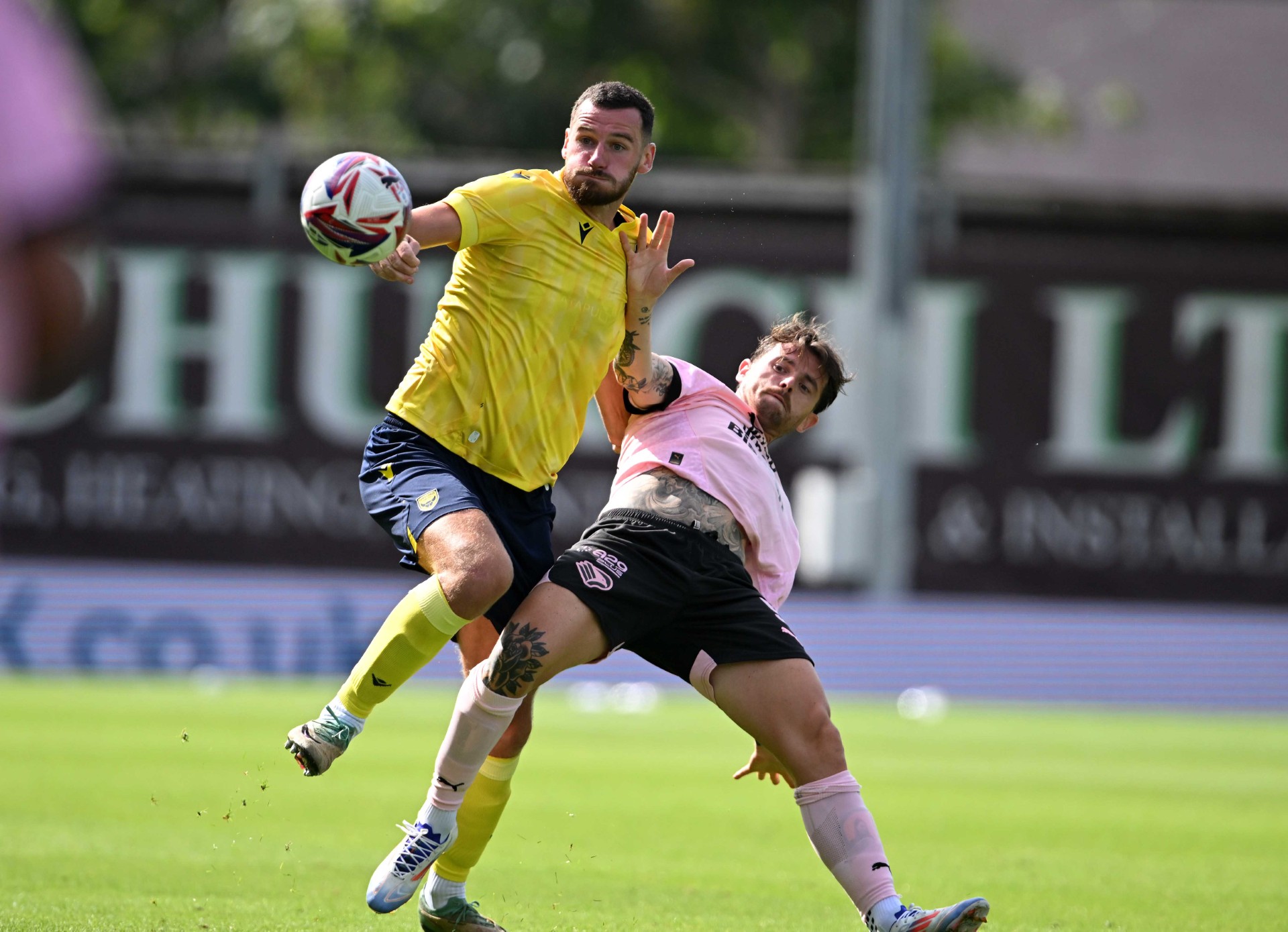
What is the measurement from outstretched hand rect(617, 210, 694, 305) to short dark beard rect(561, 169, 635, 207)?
14 cm

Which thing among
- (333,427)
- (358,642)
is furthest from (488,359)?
(333,427)

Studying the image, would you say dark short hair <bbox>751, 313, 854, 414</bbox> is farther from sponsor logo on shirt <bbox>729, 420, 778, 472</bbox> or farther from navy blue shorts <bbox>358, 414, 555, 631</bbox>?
navy blue shorts <bbox>358, 414, 555, 631</bbox>

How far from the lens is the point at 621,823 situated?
877cm

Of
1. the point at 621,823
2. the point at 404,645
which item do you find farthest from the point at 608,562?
the point at 621,823

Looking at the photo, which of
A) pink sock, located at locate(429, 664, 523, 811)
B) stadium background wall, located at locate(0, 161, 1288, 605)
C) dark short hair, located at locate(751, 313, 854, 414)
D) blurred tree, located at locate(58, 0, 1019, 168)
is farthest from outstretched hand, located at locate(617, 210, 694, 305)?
blurred tree, located at locate(58, 0, 1019, 168)

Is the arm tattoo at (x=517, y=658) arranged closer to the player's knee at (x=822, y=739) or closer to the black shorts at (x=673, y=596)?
the black shorts at (x=673, y=596)

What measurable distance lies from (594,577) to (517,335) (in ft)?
2.88

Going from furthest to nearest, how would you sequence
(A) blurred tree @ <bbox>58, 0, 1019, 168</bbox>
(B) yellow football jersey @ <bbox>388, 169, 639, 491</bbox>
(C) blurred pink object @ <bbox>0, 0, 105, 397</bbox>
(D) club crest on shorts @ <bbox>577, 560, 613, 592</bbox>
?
1. (A) blurred tree @ <bbox>58, 0, 1019, 168</bbox>
2. (C) blurred pink object @ <bbox>0, 0, 105, 397</bbox>
3. (B) yellow football jersey @ <bbox>388, 169, 639, 491</bbox>
4. (D) club crest on shorts @ <bbox>577, 560, 613, 592</bbox>

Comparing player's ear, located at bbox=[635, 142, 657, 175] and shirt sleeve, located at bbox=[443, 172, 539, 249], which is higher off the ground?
player's ear, located at bbox=[635, 142, 657, 175]

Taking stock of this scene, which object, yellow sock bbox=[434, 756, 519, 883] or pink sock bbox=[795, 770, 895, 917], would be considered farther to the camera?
yellow sock bbox=[434, 756, 519, 883]

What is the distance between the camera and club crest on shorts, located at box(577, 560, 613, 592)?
553 cm

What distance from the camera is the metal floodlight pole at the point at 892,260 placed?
57.1 feet

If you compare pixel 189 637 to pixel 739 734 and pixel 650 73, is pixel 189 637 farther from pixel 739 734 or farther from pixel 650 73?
pixel 650 73

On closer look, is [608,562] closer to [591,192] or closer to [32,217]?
[591,192]
